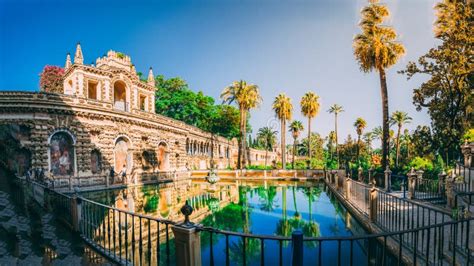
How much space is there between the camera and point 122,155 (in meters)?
28.7

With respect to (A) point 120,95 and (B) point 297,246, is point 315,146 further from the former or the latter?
(B) point 297,246

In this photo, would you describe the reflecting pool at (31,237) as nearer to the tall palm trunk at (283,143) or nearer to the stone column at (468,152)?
the stone column at (468,152)

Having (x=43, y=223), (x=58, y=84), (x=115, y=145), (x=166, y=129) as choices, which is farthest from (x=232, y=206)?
(x=58, y=84)

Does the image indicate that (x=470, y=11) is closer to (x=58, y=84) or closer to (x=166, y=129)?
(x=166, y=129)

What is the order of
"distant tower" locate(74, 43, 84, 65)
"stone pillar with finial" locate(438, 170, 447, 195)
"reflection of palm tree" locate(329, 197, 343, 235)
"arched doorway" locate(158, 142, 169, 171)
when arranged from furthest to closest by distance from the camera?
"arched doorway" locate(158, 142, 169, 171)
"distant tower" locate(74, 43, 84, 65)
"stone pillar with finial" locate(438, 170, 447, 195)
"reflection of palm tree" locate(329, 197, 343, 235)

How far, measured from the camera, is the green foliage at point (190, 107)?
4931cm

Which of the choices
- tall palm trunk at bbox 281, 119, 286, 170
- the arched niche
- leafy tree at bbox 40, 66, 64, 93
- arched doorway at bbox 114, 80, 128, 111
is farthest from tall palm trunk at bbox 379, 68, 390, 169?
leafy tree at bbox 40, 66, 64, 93

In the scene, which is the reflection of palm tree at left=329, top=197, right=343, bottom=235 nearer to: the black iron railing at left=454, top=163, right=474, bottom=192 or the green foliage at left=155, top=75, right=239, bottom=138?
the black iron railing at left=454, top=163, right=474, bottom=192

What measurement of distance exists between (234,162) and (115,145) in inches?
1353

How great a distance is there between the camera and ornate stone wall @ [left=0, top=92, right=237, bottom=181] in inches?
844

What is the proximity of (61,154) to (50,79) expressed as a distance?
2742 cm

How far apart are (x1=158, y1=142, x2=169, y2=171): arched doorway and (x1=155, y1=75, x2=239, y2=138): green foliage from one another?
15.4 m

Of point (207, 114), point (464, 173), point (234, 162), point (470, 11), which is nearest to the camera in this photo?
point (464, 173)

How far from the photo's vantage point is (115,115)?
27547mm
